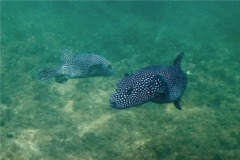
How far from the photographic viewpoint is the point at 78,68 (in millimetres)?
7840

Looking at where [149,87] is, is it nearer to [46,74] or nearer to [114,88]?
[46,74]

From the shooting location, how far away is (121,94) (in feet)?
11.9

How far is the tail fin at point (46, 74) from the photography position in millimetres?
7855

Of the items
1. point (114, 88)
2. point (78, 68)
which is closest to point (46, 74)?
point (78, 68)

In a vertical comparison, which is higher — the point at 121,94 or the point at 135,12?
the point at 121,94

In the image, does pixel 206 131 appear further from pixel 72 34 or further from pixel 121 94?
pixel 72 34

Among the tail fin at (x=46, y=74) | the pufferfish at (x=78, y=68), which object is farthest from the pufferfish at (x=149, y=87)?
the tail fin at (x=46, y=74)

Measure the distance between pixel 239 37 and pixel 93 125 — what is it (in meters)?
9.90

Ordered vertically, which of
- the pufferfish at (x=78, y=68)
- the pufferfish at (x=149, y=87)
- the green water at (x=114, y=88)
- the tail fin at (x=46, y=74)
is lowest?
the green water at (x=114, y=88)

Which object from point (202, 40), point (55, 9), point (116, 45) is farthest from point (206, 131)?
point (55, 9)

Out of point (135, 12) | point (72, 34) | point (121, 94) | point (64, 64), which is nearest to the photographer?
point (121, 94)

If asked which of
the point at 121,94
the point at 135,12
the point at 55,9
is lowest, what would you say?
the point at 55,9

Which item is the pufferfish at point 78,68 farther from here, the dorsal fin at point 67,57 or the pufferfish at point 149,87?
the pufferfish at point 149,87

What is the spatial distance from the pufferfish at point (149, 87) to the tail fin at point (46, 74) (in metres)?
4.16
